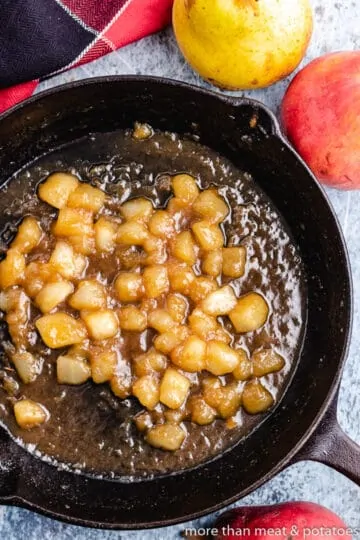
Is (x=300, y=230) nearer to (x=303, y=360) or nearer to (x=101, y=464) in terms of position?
(x=303, y=360)

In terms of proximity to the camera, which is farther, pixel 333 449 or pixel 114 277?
pixel 114 277

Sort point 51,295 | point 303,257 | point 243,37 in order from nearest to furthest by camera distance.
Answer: point 243,37 < point 51,295 < point 303,257

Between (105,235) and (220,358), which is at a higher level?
(105,235)

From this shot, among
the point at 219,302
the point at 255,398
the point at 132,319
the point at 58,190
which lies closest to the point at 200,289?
the point at 219,302

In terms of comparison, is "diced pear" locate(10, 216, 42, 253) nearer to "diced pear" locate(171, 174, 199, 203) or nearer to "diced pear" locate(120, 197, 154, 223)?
"diced pear" locate(120, 197, 154, 223)

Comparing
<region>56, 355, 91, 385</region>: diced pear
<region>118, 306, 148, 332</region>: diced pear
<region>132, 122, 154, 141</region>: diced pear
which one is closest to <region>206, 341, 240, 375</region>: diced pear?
<region>118, 306, 148, 332</region>: diced pear

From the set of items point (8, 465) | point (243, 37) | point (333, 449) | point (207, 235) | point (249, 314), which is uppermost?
point (243, 37)

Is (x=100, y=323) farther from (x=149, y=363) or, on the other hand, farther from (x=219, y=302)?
(x=219, y=302)
